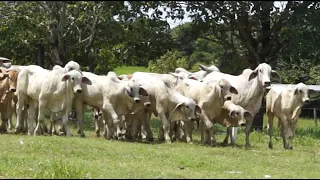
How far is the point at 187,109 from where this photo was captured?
46.1 ft

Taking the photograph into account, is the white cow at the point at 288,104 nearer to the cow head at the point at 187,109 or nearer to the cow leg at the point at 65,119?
the cow head at the point at 187,109

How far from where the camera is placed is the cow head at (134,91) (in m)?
14.0

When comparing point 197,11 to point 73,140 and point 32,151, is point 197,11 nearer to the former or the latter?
point 32,151

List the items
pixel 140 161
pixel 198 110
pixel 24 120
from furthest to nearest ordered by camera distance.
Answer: pixel 24 120 < pixel 198 110 < pixel 140 161

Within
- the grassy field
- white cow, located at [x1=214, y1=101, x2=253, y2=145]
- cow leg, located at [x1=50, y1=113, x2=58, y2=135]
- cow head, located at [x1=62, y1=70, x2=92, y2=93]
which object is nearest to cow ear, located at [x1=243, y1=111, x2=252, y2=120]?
white cow, located at [x1=214, y1=101, x2=253, y2=145]

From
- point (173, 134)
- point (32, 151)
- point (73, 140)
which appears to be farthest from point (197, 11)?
point (173, 134)

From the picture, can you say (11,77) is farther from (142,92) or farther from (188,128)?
(188,128)

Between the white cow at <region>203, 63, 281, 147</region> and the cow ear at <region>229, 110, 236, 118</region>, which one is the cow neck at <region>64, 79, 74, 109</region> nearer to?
the white cow at <region>203, 63, 281, 147</region>

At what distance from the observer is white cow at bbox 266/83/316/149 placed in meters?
13.6

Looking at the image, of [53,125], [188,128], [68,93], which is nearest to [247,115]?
[188,128]

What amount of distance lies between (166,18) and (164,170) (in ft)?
9.33

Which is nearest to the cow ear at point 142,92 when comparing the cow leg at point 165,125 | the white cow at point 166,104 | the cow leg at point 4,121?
the white cow at point 166,104

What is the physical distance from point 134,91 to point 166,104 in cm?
92

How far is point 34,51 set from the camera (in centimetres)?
2006
